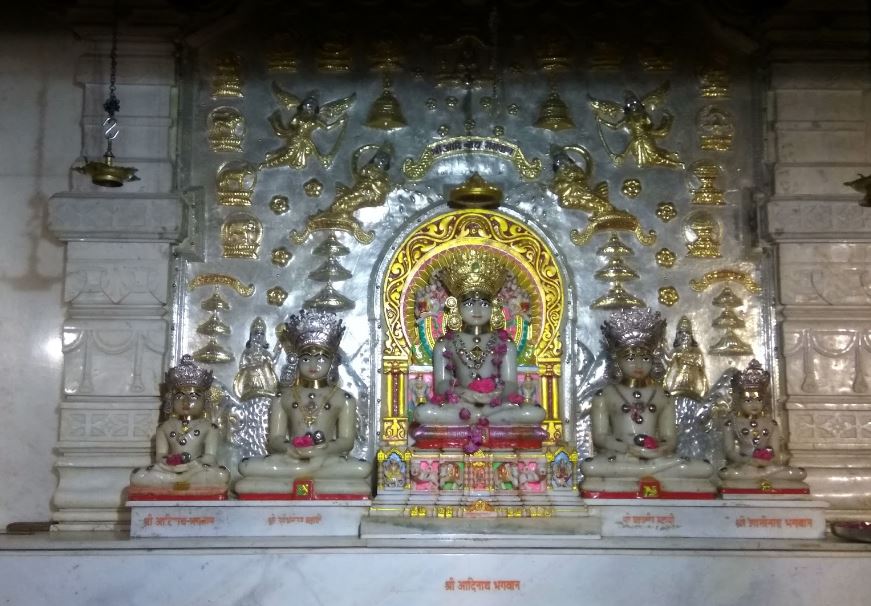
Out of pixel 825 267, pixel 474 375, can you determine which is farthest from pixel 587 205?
pixel 825 267

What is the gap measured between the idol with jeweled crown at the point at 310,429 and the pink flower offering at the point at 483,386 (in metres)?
0.77

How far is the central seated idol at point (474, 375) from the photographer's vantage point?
548 cm

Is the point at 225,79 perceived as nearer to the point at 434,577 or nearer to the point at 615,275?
the point at 615,275

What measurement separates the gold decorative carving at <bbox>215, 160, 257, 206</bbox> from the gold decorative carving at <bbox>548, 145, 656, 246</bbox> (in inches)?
84.5

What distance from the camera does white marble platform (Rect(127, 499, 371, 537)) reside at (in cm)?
513

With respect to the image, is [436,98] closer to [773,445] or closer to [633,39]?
[633,39]

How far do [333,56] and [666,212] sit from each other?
261cm

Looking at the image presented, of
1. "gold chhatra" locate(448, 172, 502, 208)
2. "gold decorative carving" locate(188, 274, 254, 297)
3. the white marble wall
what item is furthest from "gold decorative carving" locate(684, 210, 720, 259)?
the white marble wall

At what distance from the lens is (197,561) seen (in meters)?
4.74

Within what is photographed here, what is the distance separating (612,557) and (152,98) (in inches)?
164

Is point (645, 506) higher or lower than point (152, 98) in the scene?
lower

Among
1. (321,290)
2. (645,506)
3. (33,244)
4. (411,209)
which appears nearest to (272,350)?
(321,290)

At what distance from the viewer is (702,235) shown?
6.40 meters

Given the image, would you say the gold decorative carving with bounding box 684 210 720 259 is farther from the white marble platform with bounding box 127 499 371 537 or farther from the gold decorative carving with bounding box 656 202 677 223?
the white marble platform with bounding box 127 499 371 537
